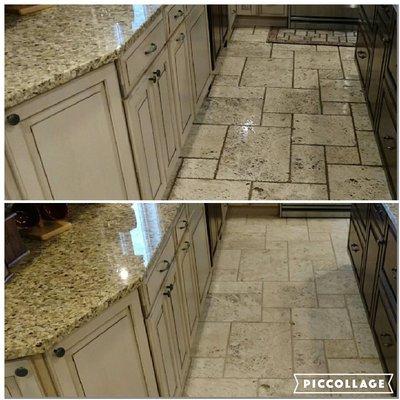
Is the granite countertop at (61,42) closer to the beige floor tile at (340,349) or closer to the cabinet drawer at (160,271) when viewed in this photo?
the cabinet drawer at (160,271)

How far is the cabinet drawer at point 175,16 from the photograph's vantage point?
40.1 inches

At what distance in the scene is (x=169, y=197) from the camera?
43.6 inches

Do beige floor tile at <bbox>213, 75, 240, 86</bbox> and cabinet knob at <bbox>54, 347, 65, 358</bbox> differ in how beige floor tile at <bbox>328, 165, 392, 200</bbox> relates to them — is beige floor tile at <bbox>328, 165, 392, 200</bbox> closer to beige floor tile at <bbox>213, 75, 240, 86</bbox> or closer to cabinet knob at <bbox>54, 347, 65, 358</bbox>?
beige floor tile at <bbox>213, 75, 240, 86</bbox>

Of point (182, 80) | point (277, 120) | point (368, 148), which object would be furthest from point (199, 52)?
point (368, 148)

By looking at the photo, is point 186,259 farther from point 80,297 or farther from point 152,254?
point 80,297

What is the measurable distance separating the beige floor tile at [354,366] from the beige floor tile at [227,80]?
2.96 ft

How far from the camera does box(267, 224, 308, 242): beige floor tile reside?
0.88 m

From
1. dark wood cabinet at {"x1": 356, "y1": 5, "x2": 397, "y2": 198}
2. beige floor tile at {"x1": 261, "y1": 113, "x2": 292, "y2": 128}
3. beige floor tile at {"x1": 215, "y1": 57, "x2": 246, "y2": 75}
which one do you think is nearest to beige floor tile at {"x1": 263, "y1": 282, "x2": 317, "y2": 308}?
dark wood cabinet at {"x1": 356, "y1": 5, "x2": 397, "y2": 198}

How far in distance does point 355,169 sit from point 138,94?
0.64m

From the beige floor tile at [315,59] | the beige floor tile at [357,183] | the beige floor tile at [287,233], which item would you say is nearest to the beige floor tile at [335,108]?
the beige floor tile at [315,59]

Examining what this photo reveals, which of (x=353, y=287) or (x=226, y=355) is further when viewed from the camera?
(x=353, y=287)

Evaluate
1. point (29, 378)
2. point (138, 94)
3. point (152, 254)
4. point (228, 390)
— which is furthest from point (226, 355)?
point (138, 94)

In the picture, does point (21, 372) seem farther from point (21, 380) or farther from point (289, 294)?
point (289, 294)

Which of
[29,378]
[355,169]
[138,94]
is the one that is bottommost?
[355,169]
